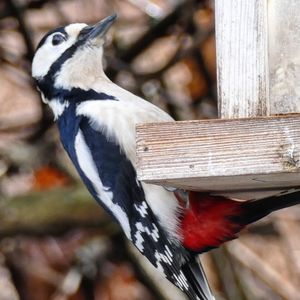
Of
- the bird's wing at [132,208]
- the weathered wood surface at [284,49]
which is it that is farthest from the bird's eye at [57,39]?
the weathered wood surface at [284,49]

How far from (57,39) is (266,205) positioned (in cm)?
114

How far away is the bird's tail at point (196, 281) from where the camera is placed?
335cm

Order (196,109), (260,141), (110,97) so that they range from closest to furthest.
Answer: (260,141)
(110,97)
(196,109)

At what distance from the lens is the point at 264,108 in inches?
116

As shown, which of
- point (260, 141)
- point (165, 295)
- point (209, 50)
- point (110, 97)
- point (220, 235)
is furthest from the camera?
point (209, 50)

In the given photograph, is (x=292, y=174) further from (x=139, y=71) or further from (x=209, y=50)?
(x=209, y=50)

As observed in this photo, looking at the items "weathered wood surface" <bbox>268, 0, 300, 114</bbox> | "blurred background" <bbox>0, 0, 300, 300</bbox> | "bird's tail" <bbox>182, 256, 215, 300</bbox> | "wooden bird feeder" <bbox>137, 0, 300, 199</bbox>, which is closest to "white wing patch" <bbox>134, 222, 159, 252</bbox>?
"bird's tail" <bbox>182, 256, 215, 300</bbox>

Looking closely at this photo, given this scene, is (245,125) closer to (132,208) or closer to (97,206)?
(132,208)

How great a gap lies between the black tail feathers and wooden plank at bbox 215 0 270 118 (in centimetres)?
34

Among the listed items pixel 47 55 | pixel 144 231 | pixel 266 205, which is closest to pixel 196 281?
pixel 144 231

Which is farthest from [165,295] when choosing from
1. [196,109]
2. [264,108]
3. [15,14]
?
[264,108]

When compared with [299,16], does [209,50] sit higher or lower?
lower

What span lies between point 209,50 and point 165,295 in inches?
57.0

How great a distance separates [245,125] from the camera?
2.72 meters
